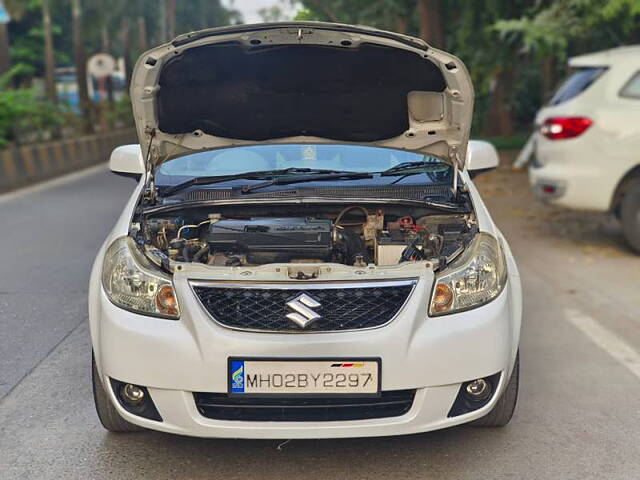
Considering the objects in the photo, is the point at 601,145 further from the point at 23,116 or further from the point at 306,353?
the point at 23,116

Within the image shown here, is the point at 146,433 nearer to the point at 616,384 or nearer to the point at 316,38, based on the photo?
the point at 316,38

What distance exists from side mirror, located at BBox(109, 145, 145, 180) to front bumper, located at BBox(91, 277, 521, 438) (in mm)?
1416

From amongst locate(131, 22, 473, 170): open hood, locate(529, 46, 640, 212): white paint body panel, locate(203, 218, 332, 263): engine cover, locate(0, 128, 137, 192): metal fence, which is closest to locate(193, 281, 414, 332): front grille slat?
locate(203, 218, 332, 263): engine cover

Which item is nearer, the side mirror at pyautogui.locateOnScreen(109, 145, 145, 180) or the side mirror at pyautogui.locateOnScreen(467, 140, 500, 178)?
the side mirror at pyautogui.locateOnScreen(109, 145, 145, 180)

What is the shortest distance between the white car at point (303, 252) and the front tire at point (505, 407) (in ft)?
0.03

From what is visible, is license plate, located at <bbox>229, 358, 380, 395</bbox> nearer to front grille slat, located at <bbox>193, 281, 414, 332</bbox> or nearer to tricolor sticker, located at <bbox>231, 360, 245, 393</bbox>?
tricolor sticker, located at <bbox>231, 360, 245, 393</bbox>

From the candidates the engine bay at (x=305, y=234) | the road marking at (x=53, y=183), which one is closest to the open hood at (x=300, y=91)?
the engine bay at (x=305, y=234)

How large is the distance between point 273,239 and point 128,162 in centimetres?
119

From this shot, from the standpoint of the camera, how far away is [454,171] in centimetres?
472

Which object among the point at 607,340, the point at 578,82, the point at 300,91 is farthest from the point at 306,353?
the point at 578,82

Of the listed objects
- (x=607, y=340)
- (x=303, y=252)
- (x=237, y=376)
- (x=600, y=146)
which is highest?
(x=303, y=252)

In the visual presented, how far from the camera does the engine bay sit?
4.18 m

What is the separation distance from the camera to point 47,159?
17.7 meters

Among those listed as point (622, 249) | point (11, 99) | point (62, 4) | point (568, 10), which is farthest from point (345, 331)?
point (62, 4)
